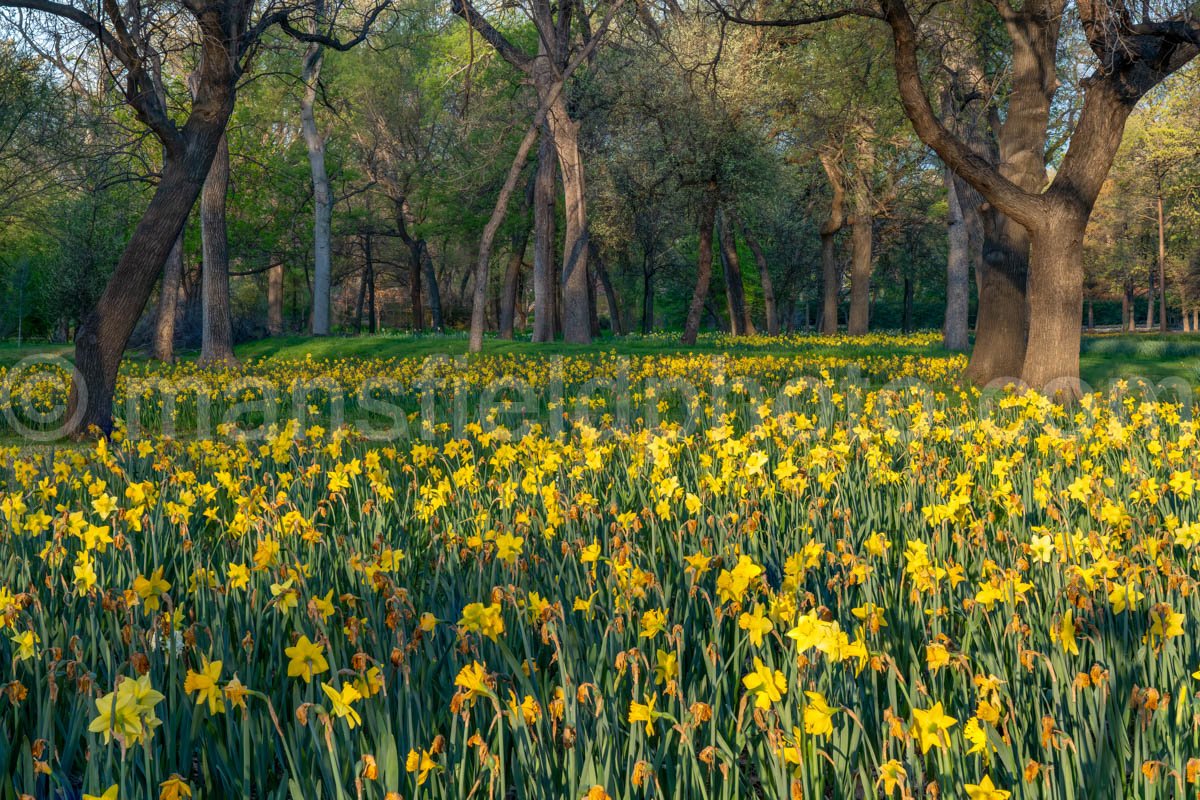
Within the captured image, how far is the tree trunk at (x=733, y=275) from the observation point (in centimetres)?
2791

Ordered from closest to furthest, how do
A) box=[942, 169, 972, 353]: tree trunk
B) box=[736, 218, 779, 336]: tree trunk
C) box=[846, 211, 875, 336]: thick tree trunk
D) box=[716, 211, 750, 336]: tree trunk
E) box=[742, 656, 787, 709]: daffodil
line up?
box=[742, 656, 787, 709]: daffodil → box=[942, 169, 972, 353]: tree trunk → box=[716, 211, 750, 336]: tree trunk → box=[846, 211, 875, 336]: thick tree trunk → box=[736, 218, 779, 336]: tree trunk

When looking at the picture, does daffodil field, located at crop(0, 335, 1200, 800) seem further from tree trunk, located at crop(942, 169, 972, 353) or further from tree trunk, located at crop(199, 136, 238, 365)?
tree trunk, located at crop(942, 169, 972, 353)

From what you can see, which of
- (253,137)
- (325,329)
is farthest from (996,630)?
(253,137)

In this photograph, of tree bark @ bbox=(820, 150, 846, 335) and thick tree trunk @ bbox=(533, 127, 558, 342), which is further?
tree bark @ bbox=(820, 150, 846, 335)

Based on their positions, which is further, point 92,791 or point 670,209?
point 670,209

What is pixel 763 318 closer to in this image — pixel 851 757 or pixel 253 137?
pixel 253 137

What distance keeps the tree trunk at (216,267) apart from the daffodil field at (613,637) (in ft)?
52.3

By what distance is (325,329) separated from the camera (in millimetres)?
29031

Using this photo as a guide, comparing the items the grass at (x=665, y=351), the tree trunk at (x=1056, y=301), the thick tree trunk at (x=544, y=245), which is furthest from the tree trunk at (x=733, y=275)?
the tree trunk at (x=1056, y=301)

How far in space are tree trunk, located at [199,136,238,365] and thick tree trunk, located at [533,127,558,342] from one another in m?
7.03

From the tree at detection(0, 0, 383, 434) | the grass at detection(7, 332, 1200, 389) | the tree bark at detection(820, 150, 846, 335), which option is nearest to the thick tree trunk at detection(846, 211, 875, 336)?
the tree bark at detection(820, 150, 846, 335)

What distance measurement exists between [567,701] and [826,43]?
13.9 meters

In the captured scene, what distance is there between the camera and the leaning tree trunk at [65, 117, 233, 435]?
27.7ft

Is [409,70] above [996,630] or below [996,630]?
above
